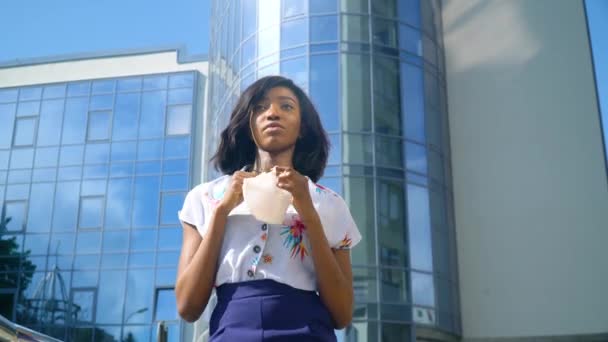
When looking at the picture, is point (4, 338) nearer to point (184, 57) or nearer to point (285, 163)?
point (285, 163)

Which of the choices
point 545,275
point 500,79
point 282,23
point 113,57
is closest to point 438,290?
point 545,275

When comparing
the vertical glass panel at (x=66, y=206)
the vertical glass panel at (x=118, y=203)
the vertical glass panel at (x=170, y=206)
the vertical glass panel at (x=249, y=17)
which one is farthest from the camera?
the vertical glass panel at (x=66, y=206)

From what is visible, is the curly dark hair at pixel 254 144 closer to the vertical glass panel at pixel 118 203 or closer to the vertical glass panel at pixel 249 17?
the vertical glass panel at pixel 249 17

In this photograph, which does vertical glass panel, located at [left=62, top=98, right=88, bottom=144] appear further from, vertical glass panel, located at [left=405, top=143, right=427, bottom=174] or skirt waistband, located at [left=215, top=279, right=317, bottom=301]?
skirt waistband, located at [left=215, top=279, right=317, bottom=301]

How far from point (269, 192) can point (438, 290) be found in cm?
1408

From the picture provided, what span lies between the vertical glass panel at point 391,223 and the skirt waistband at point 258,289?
42.5ft

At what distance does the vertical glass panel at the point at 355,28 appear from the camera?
16.0 metres

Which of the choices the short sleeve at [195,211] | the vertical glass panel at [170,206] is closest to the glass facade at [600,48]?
the vertical glass panel at [170,206]

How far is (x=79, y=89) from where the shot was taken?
26516 millimetres

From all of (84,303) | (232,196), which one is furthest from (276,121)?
(84,303)

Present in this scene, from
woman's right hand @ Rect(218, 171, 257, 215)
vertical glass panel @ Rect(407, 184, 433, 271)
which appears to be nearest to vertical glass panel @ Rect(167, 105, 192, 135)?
vertical glass panel @ Rect(407, 184, 433, 271)

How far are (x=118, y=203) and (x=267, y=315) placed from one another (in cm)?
2374

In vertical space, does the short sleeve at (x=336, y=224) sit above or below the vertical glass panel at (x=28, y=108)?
below

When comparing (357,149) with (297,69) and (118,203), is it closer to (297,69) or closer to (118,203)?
(297,69)
